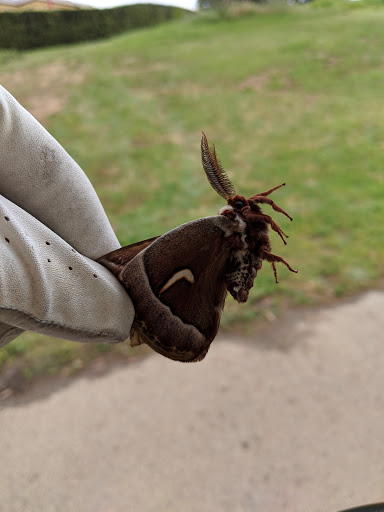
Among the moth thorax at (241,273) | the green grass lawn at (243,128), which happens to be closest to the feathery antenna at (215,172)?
A: the moth thorax at (241,273)

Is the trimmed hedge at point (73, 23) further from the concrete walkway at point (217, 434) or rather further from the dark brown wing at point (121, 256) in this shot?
the dark brown wing at point (121, 256)

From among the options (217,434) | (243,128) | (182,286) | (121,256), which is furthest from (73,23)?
(182,286)

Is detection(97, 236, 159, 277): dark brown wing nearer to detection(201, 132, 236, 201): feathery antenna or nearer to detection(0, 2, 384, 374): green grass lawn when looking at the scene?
detection(201, 132, 236, 201): feathery antenna

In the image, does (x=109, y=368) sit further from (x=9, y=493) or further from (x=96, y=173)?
(x=96, y=173)

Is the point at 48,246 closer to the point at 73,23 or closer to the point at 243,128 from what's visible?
the point at 243,128

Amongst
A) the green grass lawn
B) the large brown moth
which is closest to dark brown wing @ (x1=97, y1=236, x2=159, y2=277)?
the large brown moth

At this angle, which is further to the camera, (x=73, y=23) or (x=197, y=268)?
(x=73, y=23)
